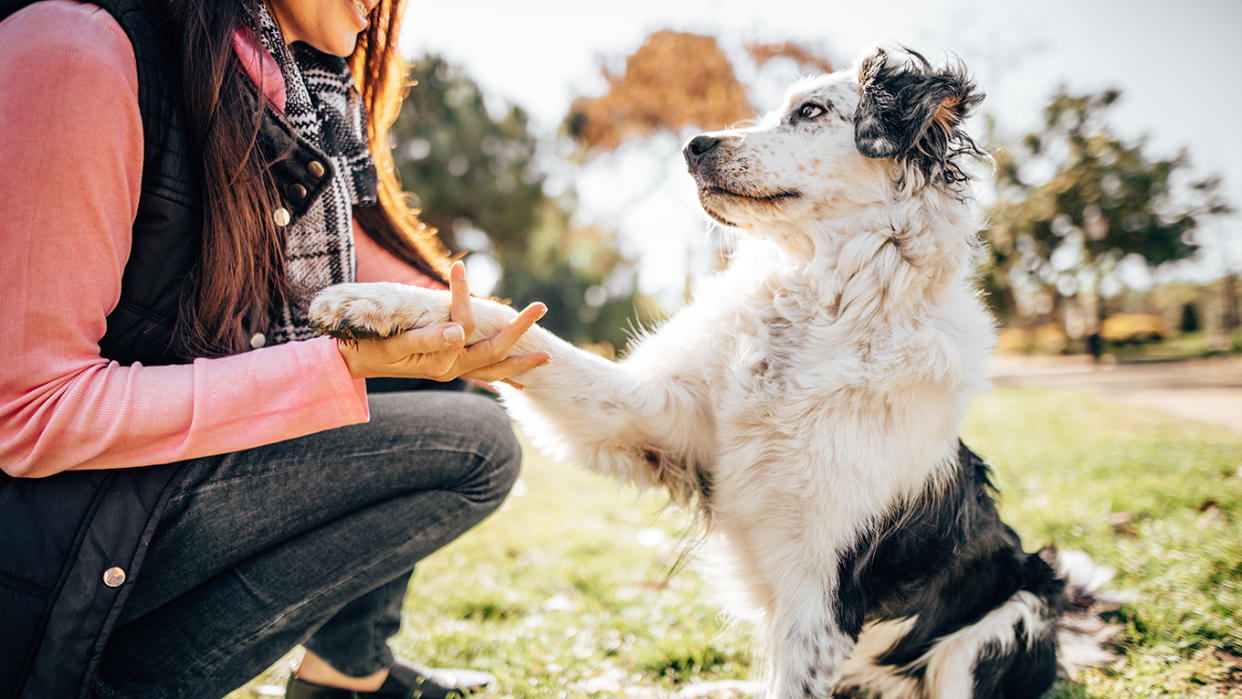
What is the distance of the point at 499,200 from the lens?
15.0 m

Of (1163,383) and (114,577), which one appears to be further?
(1163,383)

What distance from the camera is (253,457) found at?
1547 mm

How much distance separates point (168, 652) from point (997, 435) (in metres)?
7.29

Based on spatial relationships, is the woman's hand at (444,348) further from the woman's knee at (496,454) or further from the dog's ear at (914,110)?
the dog's ear at (914,110)

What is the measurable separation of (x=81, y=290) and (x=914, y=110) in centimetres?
210

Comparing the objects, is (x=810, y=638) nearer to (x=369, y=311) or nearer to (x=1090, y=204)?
(x=369, y=311)

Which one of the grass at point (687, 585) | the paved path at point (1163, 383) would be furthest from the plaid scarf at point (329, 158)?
the paved path at point (1163, 383)

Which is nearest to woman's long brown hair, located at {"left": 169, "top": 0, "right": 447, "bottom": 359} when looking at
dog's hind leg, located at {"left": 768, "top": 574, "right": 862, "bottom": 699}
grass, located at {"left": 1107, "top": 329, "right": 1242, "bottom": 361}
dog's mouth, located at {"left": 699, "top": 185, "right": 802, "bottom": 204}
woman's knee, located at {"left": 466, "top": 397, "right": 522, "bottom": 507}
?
woman's knee, located at {"left": 466, "top": 397, "right": 522, "bottom": 507}

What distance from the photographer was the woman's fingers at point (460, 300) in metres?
1.47

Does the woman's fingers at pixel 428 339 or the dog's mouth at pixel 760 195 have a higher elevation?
the dog's mouth at pixel 760 195

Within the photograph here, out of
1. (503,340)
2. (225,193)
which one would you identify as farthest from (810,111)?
(225,193)

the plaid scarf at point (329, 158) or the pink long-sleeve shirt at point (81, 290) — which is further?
the plaid scarf at point (329, 158)

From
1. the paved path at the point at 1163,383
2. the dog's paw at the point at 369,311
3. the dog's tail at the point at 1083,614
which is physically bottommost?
the paved path at the point at 1163,383

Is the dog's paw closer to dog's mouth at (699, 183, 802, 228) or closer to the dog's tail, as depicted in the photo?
dog's mouth at (699, 183, 802, 228)
